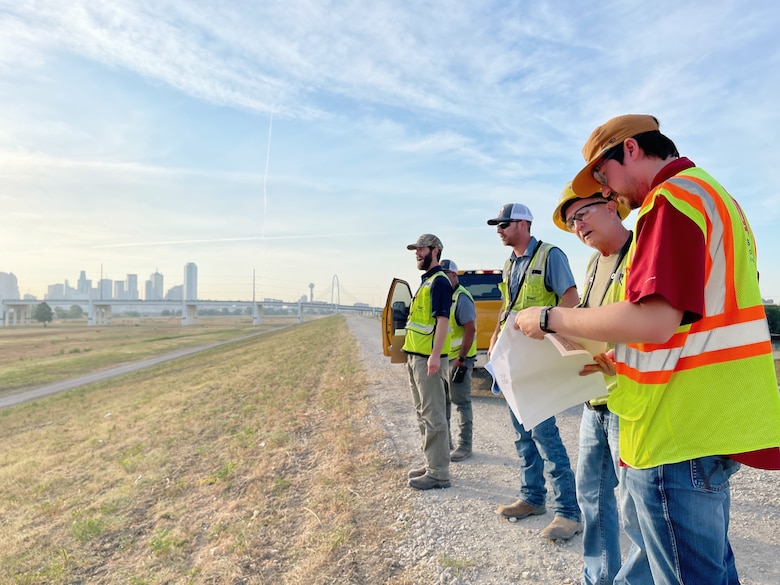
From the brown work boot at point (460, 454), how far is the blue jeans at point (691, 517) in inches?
163

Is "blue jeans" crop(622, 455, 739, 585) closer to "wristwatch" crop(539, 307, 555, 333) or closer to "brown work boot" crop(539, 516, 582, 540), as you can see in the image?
"wristwatch" crop(539, 307, 555, 333)

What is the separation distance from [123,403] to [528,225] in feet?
46.6

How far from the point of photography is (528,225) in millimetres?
4133

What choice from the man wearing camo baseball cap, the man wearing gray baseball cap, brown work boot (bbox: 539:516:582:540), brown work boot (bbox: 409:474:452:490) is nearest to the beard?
the man wearing camo baseball cap

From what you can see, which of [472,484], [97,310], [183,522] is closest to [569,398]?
[472,484]

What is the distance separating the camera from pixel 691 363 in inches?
58.6

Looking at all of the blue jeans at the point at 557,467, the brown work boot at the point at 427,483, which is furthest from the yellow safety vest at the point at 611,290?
the brown work boot at the point at 427,483

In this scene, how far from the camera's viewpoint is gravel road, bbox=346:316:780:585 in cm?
327

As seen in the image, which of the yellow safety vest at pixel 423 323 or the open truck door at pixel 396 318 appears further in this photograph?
the open truck door at pixel 396 318

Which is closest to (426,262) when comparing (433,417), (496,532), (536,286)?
(536,286)

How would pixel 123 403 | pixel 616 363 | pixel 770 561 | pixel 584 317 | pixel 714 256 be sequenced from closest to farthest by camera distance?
pixel 714 256 < pixel 584 317 < pixel 616 363 < pixel 770 561 < pixel 123 403

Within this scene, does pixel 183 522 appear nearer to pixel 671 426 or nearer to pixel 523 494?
pixel 523 494

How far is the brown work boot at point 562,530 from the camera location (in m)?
3.58

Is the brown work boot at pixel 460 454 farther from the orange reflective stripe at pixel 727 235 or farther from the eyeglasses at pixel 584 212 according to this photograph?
the orange reflective stripe at pixel 727 235
